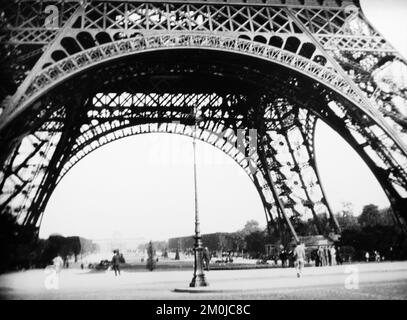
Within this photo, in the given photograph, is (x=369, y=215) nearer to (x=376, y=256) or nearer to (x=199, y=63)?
(x=376, y=256)

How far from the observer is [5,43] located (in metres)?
14.8

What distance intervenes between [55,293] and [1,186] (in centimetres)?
762

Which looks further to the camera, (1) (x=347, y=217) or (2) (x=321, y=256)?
(1) (x=347, y=217)

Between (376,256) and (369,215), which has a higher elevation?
(369,215)

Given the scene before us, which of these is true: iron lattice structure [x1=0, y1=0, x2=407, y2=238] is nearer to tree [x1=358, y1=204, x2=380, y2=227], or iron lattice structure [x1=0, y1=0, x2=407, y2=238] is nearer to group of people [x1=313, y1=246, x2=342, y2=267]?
group of people [x1=313, y1=246, x2=342, y2=267]

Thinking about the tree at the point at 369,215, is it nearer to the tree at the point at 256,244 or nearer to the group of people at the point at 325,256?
the tree at the point at 256,244

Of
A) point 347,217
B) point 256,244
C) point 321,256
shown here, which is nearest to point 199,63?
point 321,256

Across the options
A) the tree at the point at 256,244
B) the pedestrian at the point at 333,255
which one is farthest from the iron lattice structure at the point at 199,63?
the tree at the point at 256,244

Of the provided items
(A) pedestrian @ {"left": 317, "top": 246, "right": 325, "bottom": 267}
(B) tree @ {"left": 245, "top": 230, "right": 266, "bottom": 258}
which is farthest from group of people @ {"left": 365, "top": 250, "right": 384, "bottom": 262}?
(B) tree @ {"left": 245, "top": 230, "right": 266, "bottom": 258}

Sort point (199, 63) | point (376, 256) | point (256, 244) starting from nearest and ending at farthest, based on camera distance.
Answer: point (199, 63) → point (376, 256) → point (256, 244)

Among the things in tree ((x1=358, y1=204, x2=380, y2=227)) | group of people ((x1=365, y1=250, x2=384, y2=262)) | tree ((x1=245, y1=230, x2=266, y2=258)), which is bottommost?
group of people ((x1=365, y1=250, x2=384, y2=262))

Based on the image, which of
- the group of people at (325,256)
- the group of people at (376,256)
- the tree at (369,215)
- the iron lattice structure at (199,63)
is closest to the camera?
the iron lattice structure at (199,63)

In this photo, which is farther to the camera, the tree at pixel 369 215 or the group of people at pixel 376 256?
the tree at pixel 369 215

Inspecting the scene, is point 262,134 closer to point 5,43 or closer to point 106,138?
point 106,138
